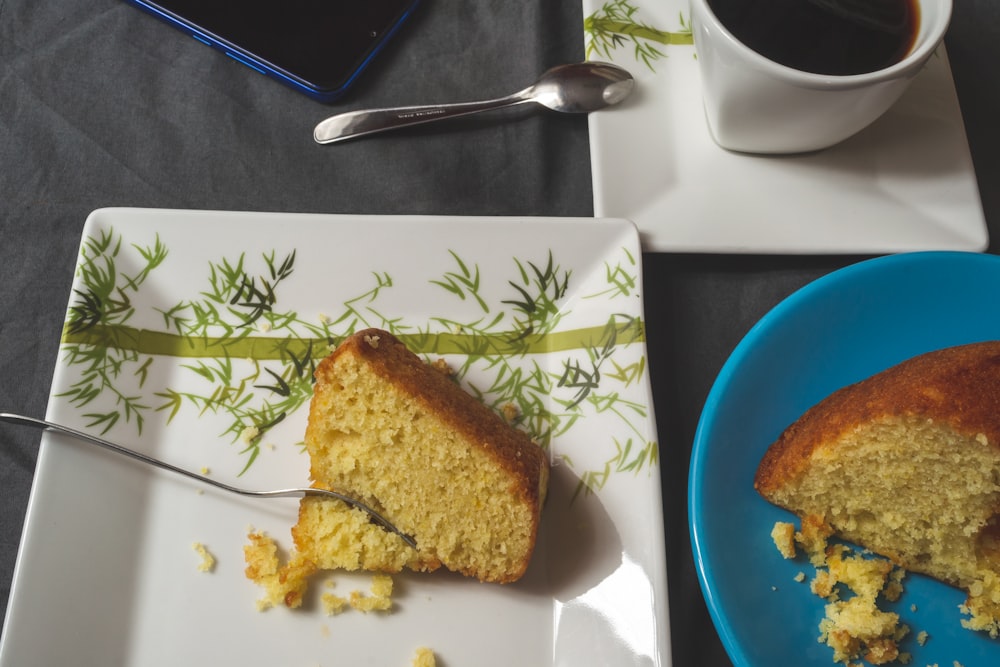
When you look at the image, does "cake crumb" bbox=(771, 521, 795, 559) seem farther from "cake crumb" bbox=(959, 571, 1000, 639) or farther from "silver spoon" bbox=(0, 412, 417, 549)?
"silver spoon" bbox=(0, 412, 417, 549)

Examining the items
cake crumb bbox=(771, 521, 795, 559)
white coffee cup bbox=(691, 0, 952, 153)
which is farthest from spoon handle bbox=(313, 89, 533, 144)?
cake crumb bbox=(771, 521, 795, 559)

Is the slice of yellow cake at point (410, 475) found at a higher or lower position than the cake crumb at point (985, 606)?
higher

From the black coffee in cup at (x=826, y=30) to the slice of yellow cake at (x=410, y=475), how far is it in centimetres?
66

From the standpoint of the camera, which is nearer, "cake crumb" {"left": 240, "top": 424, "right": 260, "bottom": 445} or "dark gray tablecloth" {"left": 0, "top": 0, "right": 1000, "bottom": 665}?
"cake crumb" {"left": 240, "top": 424, "right": 260, "bottom": 445}

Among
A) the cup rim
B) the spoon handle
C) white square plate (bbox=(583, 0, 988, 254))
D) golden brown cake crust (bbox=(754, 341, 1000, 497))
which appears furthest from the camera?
the spoon handle

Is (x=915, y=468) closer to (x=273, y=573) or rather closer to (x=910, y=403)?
(x=910, y=403)

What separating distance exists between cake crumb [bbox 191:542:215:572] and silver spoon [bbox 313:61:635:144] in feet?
2.22

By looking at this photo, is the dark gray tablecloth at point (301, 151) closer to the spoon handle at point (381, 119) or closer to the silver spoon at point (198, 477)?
the spoon handle at point (381, 119)

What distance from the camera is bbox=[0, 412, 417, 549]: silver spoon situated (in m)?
1.01

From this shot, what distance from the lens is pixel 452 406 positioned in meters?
1.04

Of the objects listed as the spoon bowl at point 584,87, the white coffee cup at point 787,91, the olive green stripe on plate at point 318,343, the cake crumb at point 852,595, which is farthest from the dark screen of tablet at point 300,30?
the cake crumb at point 852,595

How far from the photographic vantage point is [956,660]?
99 cm

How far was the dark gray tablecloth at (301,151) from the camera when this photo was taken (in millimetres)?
1222

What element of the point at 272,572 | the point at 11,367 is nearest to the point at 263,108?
the point at 11,367
